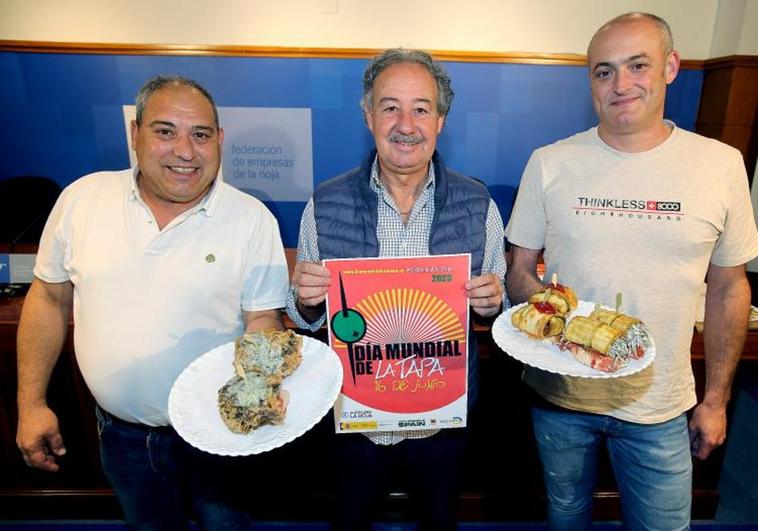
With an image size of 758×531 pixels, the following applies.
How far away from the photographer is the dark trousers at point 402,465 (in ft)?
6.00

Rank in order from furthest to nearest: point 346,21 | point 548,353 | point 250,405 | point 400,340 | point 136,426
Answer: point 346,21 → point 136,426 → point 400,340 → point 548,353 → point 250,405

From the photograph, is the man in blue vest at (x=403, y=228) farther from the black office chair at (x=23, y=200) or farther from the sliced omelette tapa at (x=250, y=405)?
the black office chair at (x=23, y=200)

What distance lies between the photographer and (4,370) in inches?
96.1

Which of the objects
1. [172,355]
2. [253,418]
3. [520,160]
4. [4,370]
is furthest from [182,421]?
[520,160]

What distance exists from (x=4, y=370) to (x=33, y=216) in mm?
2017

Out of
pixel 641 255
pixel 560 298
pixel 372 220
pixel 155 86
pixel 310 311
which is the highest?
pixel 155 86

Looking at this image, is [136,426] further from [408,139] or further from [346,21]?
[346,21]

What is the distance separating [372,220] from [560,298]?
69 cm

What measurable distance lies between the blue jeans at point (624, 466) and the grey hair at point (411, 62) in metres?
1.24

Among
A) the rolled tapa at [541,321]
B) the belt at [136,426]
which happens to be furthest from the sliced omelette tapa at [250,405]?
the rolled tapa at [541,321]

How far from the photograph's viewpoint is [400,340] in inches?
65.9

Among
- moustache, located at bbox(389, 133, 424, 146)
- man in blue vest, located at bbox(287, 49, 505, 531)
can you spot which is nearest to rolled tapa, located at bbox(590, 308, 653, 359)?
man in blue vest, located at bbox(287, 49, 505, 531)

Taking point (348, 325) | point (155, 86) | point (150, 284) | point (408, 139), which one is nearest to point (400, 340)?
point (348, 325)

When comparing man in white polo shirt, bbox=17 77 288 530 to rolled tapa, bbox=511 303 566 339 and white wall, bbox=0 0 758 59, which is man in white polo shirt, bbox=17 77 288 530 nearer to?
rolled tapa, bbox=511 303 566 339
